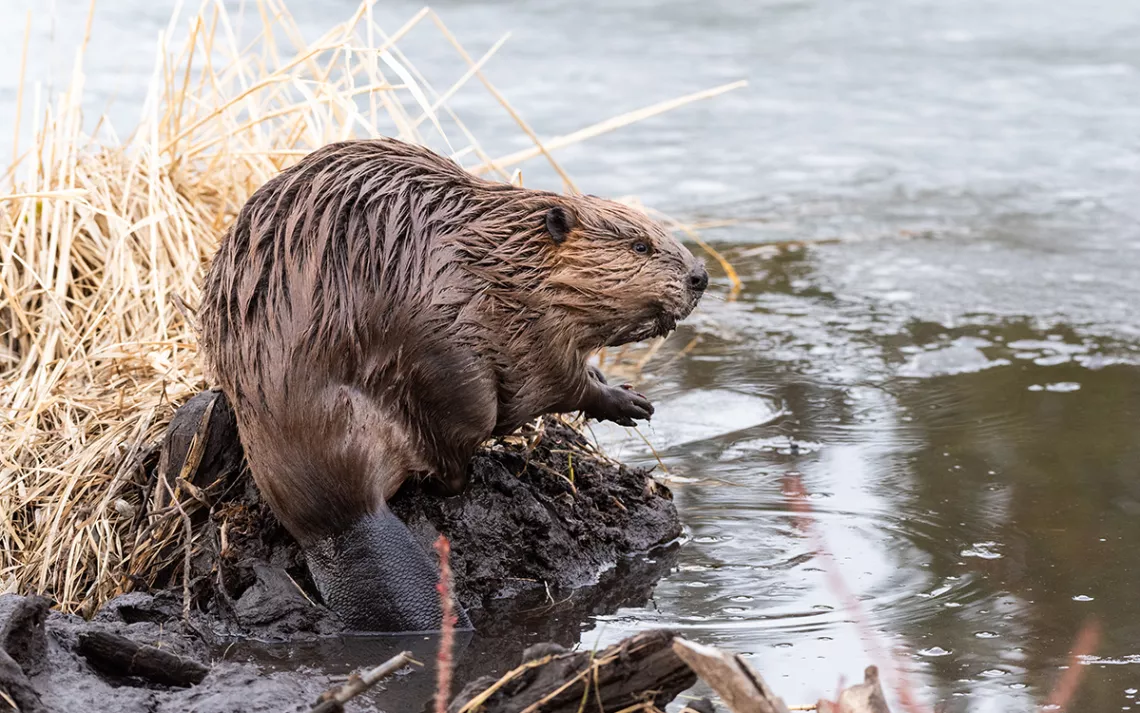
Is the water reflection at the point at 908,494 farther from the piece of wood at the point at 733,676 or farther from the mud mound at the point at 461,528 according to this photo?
the piece of wood at the point at 733,676

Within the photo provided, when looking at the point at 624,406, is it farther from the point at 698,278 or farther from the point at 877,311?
the point at 877,311

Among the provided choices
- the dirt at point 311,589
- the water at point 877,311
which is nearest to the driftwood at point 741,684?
the water at point 877,311

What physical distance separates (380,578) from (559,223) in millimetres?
858

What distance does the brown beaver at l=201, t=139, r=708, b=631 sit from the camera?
3.00m

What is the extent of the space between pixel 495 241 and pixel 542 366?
290mm

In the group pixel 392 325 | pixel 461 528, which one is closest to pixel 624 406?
pixel 461 528

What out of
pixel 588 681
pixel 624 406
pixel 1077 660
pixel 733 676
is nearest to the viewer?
pixel 733 676

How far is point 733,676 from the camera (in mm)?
2068

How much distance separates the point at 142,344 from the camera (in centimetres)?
391

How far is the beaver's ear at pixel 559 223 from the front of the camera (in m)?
3.21

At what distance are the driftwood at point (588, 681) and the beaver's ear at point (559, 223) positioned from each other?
115cm

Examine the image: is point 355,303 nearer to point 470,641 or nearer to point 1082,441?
point 470,641

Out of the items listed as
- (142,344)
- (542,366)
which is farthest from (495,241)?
(142,344)

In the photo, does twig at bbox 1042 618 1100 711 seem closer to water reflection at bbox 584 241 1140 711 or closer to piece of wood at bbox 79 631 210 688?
water reflection at bbox 584 241 1140 711
